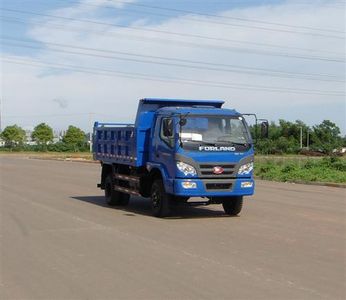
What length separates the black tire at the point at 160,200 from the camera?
40.4ft

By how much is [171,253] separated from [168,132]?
430 cm

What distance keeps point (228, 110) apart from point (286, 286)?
22.5 feet

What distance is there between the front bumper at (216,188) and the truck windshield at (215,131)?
79cm

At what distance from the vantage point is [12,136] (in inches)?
4535

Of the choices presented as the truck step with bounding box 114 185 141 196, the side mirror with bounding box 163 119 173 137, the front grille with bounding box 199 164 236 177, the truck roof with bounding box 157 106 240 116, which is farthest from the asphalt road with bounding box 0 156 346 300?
the truck roof with bounding box 157 106 240 116

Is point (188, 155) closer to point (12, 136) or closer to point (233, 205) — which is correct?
point (233, 205)

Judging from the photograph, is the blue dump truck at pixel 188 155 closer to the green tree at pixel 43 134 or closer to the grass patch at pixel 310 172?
the grass patch at pixel 310 172

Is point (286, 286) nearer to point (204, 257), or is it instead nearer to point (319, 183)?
point (204, 257)

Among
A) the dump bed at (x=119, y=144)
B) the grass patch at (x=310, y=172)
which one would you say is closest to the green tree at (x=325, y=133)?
the grass patch at (x=310, y=172)

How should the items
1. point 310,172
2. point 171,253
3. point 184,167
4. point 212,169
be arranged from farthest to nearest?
point 310,172 → point 212,169 → point 184,167 → point 171,253

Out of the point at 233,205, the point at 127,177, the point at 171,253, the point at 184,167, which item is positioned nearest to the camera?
the point at 171,253

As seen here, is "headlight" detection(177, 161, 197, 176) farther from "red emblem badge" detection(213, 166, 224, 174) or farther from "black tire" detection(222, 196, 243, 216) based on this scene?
"black tire" detection(222, 196, 243, 216)

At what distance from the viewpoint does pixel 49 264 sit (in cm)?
766

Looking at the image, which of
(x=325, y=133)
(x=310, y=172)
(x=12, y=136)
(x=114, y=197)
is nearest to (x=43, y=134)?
(x=12, y=136)
